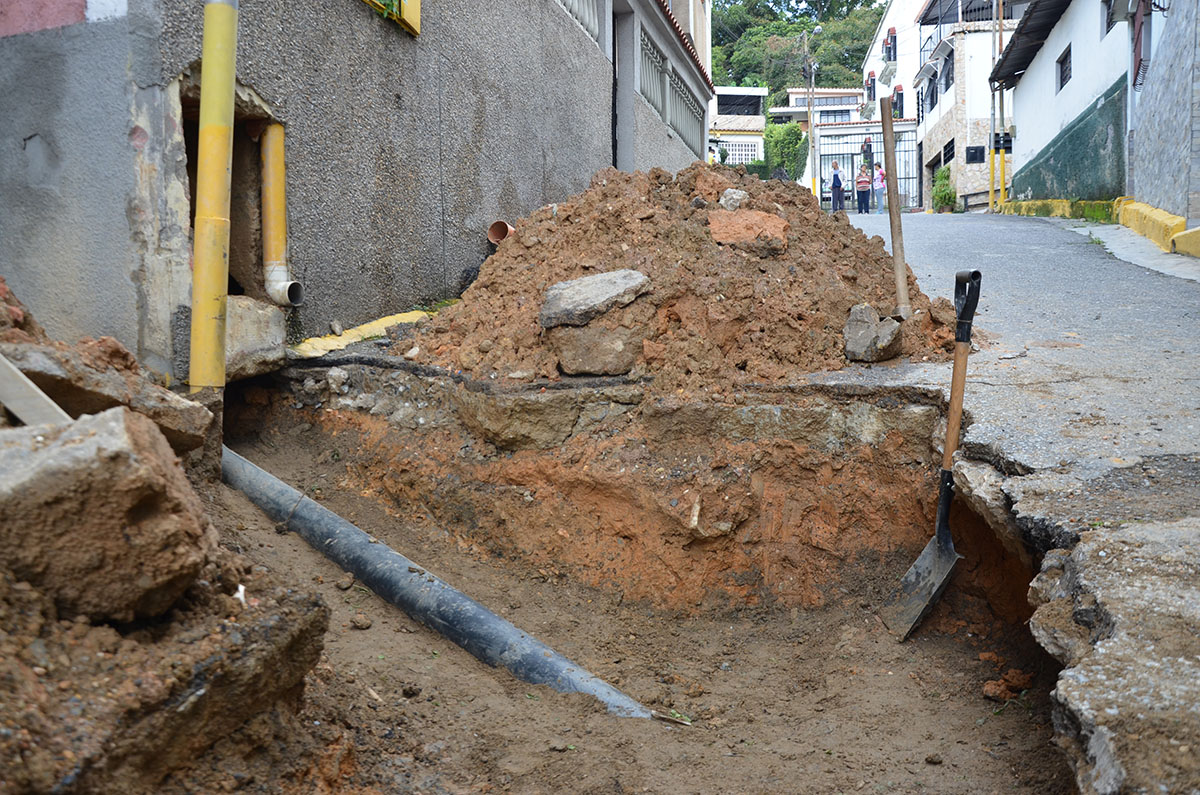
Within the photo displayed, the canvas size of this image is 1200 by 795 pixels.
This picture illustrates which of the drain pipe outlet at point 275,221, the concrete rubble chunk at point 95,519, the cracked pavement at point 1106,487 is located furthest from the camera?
the drain pipe outlet at point 275,221

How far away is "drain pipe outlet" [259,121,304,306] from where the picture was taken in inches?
173

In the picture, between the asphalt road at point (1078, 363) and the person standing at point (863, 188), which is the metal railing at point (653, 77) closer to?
the asphalt road at point (1078, 363)

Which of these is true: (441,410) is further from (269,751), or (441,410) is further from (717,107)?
(717,107)

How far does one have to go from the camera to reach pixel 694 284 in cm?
485

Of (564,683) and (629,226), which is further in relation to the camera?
(629,226)

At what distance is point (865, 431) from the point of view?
4.27 meters

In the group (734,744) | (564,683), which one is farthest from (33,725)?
(734,744)

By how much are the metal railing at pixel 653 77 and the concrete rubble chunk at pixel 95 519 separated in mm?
10243

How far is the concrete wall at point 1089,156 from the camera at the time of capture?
→ 13.1 metres

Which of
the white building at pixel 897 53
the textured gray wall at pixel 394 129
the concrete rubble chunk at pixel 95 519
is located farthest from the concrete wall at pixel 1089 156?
the white building at pixel 897 53

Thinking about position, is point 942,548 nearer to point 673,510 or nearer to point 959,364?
point 959,364

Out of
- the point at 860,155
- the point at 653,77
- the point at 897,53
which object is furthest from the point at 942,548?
the point at 897,53

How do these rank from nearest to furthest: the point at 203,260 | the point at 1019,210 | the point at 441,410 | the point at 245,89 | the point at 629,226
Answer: the point at 203,260 → the point at 245,89 → the point at 441,410 → the point at 629,226 → the point at 1019,210

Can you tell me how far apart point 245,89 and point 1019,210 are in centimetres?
1829
